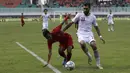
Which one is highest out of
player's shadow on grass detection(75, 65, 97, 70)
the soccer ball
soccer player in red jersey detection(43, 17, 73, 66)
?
soccer player in red jersey detection(43, 17, 73, 66)

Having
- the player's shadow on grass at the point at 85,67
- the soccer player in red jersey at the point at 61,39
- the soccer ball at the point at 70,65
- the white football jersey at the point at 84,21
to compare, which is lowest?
the player's shadow on grass at the point at 85,67

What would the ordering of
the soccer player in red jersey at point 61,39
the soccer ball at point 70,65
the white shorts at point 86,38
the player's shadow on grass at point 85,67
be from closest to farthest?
the soccer ball at point 70,65 → the soccer player in red jersey at point 61,39 → the white shorts at point 86,38 → the player's shadow on grass at point 85,67

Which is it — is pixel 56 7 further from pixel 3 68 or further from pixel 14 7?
pixel 3 68

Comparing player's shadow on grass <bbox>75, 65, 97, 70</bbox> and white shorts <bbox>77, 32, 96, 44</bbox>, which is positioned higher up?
white shorts <bbox>77, 32, 96, 44</bbox>

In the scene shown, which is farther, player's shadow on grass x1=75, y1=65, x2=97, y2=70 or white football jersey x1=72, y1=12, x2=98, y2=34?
player's shadow on grass x1=75, y1=65, x2=97, y2=70

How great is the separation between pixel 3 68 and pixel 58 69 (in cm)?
186

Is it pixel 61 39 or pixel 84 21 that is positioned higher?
pixel 84 21

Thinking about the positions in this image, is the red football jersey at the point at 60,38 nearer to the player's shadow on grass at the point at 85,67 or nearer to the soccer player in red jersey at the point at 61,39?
the soccer player in red jersey at the point at 61,39

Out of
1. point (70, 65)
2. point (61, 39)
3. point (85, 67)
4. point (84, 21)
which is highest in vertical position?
point (84, 21)

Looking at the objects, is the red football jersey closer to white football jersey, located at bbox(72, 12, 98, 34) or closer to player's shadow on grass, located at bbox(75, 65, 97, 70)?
white football jersey, located at bbox(72, 12, 98, 34)

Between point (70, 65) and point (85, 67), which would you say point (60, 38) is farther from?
point (85, 67)

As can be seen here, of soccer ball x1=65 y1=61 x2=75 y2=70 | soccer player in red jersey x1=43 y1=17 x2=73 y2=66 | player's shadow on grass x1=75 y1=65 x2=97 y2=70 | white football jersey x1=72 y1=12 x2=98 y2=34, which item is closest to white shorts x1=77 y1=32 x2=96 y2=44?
white football jersey x1=72 y1=12 x2=98 y2=34

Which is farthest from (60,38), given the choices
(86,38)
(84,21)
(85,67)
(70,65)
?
(85,67)

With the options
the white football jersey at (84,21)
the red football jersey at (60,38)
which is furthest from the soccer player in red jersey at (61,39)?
the white football jersey at (84,21)
